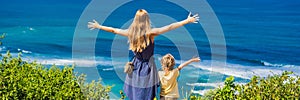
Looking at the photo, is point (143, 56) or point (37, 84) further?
Result: point (143, 56)

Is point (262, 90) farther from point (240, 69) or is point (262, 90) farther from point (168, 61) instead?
point (240, 69)

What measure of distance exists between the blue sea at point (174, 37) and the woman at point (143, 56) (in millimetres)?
10746

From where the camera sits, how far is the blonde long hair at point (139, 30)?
158 inches

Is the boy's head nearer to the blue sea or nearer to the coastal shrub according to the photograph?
the coastal shrub

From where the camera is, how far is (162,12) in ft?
97.3

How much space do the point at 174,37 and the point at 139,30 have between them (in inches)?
804

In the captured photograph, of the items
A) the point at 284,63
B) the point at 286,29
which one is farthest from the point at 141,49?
the point at 286,29

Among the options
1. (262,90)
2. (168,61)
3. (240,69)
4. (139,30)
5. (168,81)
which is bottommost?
(262,90)

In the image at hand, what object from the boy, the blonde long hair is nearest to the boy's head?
the boy

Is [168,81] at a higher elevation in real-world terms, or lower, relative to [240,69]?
lower

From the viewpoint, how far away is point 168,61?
4.34m

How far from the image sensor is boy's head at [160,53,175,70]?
4297 mm

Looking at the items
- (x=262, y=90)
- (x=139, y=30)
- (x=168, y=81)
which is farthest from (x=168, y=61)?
(x=262, y=90)

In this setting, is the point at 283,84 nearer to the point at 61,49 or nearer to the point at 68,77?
the point at 68,77
